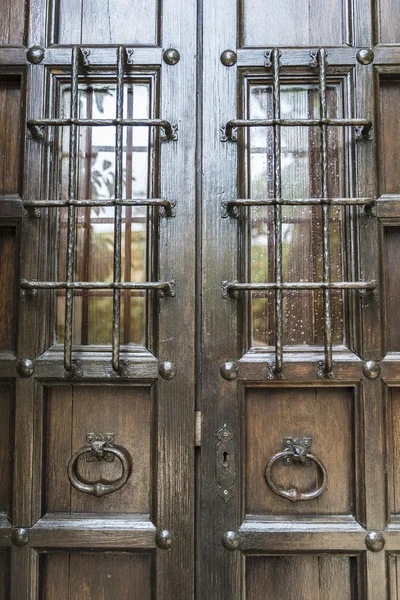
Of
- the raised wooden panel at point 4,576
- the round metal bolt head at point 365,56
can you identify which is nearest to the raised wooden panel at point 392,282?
the round metal bolt head at point 365,56

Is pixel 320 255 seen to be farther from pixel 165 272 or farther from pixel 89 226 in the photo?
pixel 89 226

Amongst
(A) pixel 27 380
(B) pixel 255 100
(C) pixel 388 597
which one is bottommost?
(C) pixel 388 597

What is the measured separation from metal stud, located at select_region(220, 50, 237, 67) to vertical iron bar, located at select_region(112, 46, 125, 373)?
198 mm

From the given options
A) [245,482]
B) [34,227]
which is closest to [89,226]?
[34,227]

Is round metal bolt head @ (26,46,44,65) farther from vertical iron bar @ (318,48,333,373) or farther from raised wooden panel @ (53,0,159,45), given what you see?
vertical iron bar @ (318,48,333,373)

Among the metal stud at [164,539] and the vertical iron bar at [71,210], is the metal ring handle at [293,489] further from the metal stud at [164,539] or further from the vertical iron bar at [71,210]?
the vertical iron bar at [71,210]

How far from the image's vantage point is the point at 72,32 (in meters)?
1.19

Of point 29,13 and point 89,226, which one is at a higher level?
point 29,13

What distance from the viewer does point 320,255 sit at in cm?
114

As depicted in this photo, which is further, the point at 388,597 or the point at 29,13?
the point at 29,13

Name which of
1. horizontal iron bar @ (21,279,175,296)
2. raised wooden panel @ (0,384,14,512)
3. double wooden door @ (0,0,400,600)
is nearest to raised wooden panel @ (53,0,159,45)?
double wooden door @ (0,0,400,600)

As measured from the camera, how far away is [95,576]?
3.67 ft

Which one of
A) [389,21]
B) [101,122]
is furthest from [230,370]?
[389,21]

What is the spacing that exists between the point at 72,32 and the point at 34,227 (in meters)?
0.42
